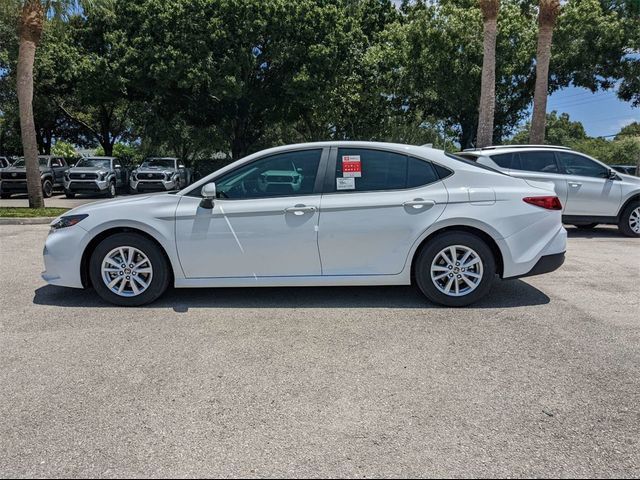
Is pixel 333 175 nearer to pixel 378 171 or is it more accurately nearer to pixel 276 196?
pixel 378 171

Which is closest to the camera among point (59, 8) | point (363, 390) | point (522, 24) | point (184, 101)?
point (363, 390)

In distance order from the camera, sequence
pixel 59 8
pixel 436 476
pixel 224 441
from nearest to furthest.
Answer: pixel 436 476 < pixel 224 441 < pixel 59 8

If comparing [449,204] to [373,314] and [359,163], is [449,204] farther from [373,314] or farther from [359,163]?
[373,314]

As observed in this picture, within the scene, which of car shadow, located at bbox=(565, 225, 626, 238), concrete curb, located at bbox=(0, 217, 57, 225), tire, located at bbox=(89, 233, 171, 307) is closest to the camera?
tire, located at bbox=(89, 233, 171, 307)

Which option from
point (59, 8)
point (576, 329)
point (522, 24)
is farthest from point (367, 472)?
point (522, 24)

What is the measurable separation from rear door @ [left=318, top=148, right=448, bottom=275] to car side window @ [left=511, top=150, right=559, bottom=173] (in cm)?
539

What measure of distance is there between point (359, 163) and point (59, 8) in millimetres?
13418

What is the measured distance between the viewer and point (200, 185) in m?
5.02

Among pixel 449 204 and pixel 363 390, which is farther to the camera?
pixel 449 204

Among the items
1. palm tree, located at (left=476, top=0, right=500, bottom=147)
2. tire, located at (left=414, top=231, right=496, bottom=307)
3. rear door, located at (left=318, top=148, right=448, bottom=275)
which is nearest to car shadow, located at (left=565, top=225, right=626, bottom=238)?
palm tree, located at (left=476, top=0, right=500, bottom=147)

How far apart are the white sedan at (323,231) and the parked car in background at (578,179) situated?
4925 millimetres

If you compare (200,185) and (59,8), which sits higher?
(59,8)

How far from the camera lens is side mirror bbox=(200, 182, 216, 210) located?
4.83m

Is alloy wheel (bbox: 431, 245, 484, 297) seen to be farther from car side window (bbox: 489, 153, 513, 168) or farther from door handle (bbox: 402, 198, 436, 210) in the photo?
car side window (bbox: 489, 153, 513, 168)
